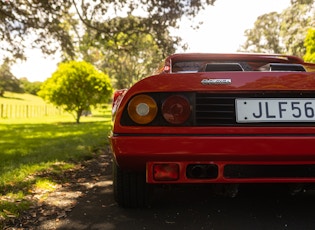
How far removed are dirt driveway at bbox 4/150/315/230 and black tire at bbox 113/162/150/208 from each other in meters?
0.06

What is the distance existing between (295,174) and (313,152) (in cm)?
20

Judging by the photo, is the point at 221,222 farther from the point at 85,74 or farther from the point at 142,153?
the point at 85,74

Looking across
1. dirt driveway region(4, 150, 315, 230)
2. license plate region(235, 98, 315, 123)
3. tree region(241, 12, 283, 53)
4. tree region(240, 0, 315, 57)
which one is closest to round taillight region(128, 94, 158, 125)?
license plate region(235, 98, 315, 123)

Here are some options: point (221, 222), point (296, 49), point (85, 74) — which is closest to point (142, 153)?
point (221, 222)

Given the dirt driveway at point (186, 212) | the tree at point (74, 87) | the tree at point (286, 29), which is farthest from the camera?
the tree at point (286, 29)

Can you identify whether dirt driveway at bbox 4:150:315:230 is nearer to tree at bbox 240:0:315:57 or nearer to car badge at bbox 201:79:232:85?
car badge at bbox 201:79:232:85

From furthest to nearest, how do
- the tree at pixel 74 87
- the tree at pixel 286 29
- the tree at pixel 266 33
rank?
the tree at pixel 266 33
the tree at pixel 286 29
the tree at pixel 74 87

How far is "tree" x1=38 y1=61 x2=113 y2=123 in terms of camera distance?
21250 mm

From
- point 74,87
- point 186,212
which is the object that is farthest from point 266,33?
point 186,212

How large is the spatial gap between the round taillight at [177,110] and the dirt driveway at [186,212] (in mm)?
779

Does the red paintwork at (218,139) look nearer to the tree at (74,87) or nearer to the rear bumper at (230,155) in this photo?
the rear bumper at (230,155)

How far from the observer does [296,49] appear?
34344 millimetres

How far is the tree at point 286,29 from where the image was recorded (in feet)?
100

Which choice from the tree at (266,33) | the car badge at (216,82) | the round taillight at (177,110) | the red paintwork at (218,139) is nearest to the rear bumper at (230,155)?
the red paintwork at (218,139)
